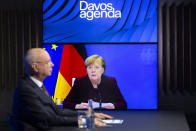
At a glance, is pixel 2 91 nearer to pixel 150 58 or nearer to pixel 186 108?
pixel 150 58

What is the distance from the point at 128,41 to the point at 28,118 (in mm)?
3428

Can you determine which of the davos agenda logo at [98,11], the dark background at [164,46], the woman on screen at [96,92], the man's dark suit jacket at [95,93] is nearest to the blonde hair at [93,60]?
the woman on screen at [96,92]

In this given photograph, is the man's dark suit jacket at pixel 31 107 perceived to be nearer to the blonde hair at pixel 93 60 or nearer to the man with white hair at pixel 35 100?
the man with white hair at pixel 35 100

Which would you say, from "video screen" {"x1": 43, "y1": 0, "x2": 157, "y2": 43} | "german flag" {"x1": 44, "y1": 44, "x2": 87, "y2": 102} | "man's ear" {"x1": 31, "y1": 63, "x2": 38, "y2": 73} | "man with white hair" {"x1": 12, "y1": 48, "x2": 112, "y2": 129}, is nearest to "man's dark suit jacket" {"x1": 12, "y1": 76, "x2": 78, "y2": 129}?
"man with white hair" {"x1": 12, "y1": 48, "x2": 112, "y2": 129}

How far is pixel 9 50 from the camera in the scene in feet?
22.8

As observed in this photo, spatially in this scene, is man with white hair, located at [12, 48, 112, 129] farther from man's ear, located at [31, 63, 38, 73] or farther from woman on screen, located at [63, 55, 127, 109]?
woman on screen, located at [63, 55, 127, 109]

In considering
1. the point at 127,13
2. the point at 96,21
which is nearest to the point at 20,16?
the point at 96,21

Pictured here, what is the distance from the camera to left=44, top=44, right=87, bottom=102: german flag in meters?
6.79

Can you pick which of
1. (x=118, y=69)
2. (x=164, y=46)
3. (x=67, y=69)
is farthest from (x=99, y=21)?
(x=164, y=46)

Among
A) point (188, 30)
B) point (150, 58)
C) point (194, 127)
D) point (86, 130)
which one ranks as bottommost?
point (194, 127)

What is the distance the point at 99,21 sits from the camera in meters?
6.82

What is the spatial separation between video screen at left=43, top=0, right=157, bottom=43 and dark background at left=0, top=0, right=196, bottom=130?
19 cm

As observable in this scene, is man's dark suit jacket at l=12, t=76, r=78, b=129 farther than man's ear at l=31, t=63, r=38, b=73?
No

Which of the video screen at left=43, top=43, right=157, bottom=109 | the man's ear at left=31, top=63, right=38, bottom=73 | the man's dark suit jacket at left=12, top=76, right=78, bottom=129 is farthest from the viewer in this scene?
the video screen at left=43, top=43, right=157, bottom=109
